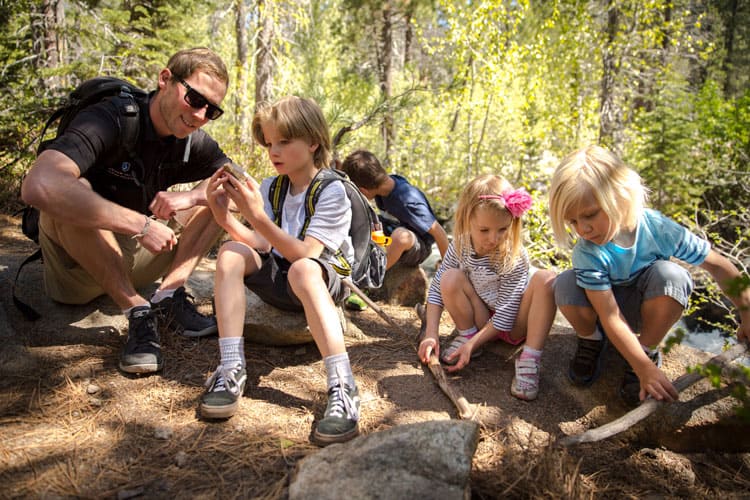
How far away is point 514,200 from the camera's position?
2.50 meters

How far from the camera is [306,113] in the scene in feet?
8.32

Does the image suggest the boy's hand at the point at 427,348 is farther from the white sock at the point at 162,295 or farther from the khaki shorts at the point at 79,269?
the khaki shorts at the point at 79,269

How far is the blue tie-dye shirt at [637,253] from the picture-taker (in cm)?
224

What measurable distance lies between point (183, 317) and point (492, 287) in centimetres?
173

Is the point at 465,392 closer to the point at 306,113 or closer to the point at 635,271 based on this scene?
the point at 635,271

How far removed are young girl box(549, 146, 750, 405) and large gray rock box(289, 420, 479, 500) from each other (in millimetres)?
859

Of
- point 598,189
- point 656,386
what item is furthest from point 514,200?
point 656,386

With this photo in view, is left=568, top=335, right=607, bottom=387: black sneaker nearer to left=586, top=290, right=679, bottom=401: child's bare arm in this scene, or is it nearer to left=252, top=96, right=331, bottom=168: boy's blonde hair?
left=586, top=290, right=679, bottom=401: child's bare arm

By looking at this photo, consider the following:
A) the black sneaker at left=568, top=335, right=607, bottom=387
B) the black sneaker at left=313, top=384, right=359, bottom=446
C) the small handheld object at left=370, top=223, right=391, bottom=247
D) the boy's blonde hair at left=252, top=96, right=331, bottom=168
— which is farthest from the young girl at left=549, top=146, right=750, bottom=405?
the boy's blonde hair at left=252, top=96, right=331, bottom=168

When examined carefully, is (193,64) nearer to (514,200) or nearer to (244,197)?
(244,197)

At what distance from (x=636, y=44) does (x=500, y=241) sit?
768 centimetres

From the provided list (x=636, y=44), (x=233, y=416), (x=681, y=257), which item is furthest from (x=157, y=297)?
(x=636, y=44)

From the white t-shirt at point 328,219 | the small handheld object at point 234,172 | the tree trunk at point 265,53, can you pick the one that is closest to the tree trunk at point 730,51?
the tree trunk at point 265,53

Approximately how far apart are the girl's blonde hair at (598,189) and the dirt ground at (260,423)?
849 millimetres
